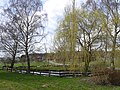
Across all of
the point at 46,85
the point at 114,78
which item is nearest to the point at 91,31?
the point at 114,78

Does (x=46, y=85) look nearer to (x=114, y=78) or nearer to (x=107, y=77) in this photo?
(x=107, y=77)

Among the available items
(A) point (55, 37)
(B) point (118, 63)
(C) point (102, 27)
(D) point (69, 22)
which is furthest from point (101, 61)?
(A) point (55, 37)

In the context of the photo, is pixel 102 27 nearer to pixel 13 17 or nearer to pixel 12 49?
pixel 13 17

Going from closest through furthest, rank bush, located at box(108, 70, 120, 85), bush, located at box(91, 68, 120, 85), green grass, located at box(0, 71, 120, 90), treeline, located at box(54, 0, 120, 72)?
green grass, located at box(0, 71, 120, 90), bush, located at box(91, 68, 120, 85), bush, located at box(108, 70, 120, 85), treeline, located at box(54, 0, 120, 72)

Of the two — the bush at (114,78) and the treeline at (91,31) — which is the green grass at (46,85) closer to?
the bush at (114,78)

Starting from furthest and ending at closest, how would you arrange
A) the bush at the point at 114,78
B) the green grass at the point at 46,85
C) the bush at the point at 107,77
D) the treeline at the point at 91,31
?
the treeline at the point at 91,31 < the bush at the point at 114,78 < the bush at the point at 107,77 < the green grass at the point at 46,85

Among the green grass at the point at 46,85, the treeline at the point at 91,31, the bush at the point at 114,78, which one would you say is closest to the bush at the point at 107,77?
the bush at the point at 114,78

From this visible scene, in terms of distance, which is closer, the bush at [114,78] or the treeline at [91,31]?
the bush at [114,78]

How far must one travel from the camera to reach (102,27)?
101 feet

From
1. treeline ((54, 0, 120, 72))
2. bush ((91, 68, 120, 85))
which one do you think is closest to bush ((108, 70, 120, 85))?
bush ((91, 68, 120, 85))

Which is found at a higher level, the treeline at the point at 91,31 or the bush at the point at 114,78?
the treeline at the point at 91,31

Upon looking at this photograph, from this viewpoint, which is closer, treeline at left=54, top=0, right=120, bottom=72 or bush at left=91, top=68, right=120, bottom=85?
bush at left=91, top=68, right=120, bottom=85

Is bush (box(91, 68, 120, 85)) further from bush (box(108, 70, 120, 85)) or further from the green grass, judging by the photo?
the green grass

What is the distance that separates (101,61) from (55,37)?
8459mm
